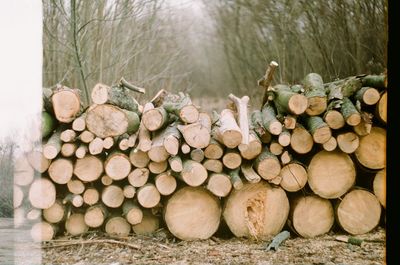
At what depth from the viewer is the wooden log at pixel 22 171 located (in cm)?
258

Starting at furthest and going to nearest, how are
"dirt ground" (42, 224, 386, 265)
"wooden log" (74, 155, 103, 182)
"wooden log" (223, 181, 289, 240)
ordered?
"wooden log" (223, 181, 289, 240) → "wooden log" (74, 155, 103, 182) → "dirt ground" (42, 224, 386, 265)

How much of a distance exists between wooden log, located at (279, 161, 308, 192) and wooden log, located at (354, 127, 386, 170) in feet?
1.14

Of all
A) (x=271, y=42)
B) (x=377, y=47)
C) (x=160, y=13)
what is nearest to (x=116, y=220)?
(x=160, y=13)

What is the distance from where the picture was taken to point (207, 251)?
260 cm

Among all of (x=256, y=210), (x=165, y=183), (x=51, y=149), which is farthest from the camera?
(x=256, y=210)

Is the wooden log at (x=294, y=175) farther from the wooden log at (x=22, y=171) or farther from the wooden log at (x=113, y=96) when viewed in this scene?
the wooden log at (x=22, y=171)

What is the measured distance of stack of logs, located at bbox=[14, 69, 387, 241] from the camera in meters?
2.58

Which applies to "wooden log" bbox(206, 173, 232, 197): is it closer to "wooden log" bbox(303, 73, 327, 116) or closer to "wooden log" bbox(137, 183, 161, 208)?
"wooden log" bbox(137, 183, 161, 208)

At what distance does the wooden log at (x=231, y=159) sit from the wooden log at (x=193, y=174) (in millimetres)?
130

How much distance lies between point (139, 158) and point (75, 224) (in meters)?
0.58

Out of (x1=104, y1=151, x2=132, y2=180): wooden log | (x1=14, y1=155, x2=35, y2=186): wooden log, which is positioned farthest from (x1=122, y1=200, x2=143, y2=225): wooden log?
(x1=14, y1=155, x2=35, y2=186): wooden log

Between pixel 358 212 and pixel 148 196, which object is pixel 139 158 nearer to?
pixel 148 196

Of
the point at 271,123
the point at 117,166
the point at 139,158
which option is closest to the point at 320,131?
the point at 271,123

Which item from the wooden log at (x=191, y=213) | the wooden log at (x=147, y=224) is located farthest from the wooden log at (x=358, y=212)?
the wooden log at (x=147, y=224)
